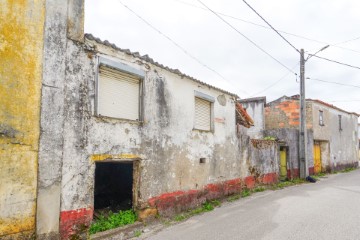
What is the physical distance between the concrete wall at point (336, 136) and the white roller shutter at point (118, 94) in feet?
54.4

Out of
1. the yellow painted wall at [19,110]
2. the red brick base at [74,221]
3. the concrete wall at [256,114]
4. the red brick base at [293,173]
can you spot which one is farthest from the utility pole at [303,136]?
the yellow painted wall at [19,110]

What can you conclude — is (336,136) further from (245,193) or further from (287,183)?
(245,193)

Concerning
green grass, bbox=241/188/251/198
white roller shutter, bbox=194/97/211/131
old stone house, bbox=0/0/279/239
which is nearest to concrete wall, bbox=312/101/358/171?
green grass, bbox=241/188/251/198

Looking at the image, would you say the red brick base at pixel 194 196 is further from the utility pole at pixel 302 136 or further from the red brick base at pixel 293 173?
the utility pole at pixel 302 136

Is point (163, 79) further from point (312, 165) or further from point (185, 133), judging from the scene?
point (312, 165)

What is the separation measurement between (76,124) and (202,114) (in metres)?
5.29

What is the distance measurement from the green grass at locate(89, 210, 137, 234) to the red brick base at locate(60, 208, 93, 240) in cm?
31

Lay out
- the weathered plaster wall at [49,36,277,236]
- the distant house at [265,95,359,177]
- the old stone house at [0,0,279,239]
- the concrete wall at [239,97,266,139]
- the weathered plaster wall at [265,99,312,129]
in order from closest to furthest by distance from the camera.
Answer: the old stone house at [0,0,279,239] < the weathered plaster wall at [49,36,277,236] < the distant house at [265,95,359,177] < the weathered plaster wall at [265,99,312,129] < the concrete wall at [239,97,266,139]

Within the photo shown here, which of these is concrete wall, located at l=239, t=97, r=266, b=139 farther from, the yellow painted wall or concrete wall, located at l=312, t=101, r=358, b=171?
the yellow painted wall

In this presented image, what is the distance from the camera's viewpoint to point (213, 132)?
35.1 ft

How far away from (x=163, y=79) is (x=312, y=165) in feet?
50.3

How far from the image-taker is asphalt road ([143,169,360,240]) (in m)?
6.42

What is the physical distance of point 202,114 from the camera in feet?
34.0

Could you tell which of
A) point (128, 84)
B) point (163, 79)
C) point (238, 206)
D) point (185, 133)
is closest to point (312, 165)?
point (238, 206)
